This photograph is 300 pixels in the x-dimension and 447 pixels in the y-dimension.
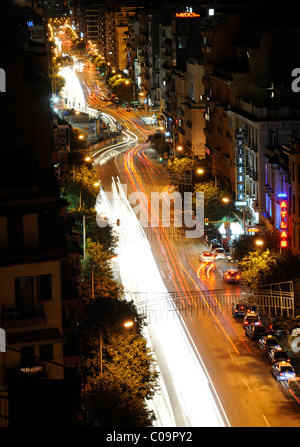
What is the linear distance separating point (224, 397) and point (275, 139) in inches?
1354

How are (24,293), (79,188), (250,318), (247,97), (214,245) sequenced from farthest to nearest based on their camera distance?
(247,97) → (79,188) → (214,245) → (250,318) → (24,293)

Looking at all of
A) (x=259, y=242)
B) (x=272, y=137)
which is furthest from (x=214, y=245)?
(x=259, y=242)

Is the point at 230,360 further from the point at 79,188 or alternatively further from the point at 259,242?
the point at 79,188

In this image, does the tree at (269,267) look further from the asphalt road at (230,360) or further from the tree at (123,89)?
the tree at (123,89)

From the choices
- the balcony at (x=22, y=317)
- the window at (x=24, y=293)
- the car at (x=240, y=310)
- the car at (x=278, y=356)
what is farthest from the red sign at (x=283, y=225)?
the window at (x=24, y=293)

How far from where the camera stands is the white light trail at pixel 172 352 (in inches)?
1781

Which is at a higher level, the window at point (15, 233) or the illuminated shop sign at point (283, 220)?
the window at point (15, 233)

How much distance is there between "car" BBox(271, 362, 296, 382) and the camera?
4941 cm

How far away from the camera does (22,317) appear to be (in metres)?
A: 29.9

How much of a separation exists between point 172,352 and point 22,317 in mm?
26058

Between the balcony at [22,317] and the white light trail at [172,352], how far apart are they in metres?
15.4

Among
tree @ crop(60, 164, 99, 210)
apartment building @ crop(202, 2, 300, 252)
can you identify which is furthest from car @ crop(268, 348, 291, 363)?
tree @ crop(60, 164, 99, 210)

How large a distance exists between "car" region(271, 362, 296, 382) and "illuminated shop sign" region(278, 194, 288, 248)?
16182 millimetres
